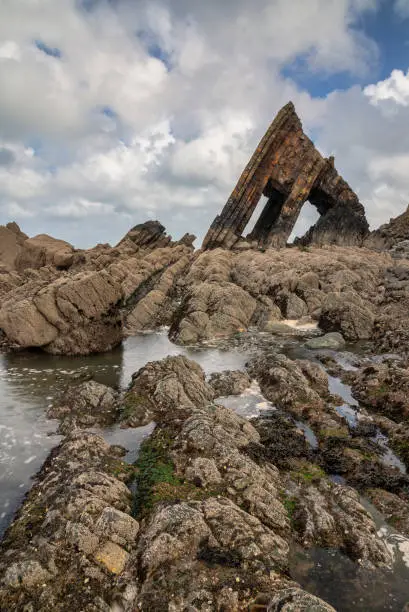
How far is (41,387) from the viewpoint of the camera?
70.2 feet

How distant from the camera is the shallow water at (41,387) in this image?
42.9 feet

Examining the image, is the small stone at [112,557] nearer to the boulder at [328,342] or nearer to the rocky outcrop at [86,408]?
the rocky outcrop at [86,408]

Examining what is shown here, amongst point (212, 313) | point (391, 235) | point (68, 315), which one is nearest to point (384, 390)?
point (212, 313)

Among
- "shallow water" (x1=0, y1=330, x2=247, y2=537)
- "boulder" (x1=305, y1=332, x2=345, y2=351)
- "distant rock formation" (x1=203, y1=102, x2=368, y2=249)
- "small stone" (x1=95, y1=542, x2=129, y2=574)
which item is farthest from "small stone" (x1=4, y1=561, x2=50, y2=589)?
"distant rock formation" (x1=203, y1=102, x2=368, y2=249)

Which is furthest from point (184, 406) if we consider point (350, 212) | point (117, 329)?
point (350, 212)

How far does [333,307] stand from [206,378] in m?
18.1

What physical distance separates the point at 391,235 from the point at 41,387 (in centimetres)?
8874

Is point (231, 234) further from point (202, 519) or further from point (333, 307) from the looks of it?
point (202, 519)

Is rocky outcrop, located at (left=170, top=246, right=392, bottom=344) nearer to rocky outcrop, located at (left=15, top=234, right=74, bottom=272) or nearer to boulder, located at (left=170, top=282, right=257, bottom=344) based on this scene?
boulder, located at (left=170, top=282, right=257, bottom=344)

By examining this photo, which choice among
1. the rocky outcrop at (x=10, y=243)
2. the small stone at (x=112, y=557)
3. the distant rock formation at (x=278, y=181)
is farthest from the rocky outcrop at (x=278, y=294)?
the rocky outcrop at (x=10, y=243)

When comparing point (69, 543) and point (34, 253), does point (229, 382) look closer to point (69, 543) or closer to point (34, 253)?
point (69, 543)

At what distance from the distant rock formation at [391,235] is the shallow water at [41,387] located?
191ft

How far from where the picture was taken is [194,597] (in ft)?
24.9

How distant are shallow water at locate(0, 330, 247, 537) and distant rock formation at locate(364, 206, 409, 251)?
191 ft
